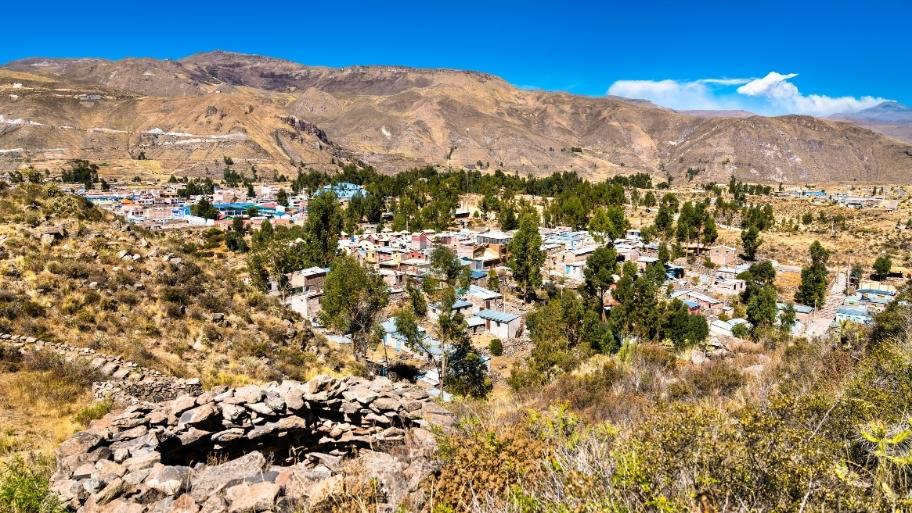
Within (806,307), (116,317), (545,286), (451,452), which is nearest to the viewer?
(451,452)

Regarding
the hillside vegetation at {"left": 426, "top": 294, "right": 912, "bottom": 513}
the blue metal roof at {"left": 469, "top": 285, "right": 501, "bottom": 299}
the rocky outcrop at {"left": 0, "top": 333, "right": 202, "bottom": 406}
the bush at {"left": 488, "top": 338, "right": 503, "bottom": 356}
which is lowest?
the bush at {"left": 488, "top": 338, "right": 503, "bottom": 356}

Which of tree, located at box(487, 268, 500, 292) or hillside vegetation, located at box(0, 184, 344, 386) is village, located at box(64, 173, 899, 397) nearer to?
tree, located at box(487, 268, 500, 292)

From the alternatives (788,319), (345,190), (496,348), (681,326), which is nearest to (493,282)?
(496,348)

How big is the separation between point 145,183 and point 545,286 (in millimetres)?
93043

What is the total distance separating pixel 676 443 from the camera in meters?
4.14

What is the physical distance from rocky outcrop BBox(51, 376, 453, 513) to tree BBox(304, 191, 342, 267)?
3306 centimetres

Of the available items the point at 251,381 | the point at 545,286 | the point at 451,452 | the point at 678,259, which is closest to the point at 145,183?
the point at 545,286

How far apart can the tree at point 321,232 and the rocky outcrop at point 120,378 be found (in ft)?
95.6

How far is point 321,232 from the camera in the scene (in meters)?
41.0

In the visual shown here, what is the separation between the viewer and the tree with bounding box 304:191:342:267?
1576 inches

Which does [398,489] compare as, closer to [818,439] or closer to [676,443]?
[676,443]

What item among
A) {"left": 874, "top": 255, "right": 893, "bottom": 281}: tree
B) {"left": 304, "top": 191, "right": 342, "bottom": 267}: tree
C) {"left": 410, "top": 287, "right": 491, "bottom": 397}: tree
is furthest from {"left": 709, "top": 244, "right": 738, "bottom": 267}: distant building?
{"left": 304, "top": 191, "right": 342, "bottom": 267}: tree

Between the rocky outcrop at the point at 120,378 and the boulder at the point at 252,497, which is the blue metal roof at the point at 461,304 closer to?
the rocky outcrop at the point at 120,378

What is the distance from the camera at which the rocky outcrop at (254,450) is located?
5.06 metres
